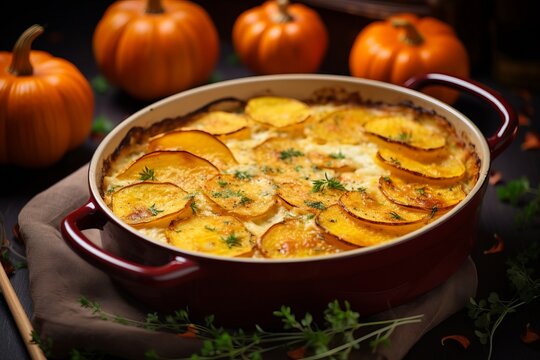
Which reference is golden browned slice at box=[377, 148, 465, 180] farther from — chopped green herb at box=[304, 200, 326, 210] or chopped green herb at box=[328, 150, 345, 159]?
chopped green herb at box=[304, 200, 326, 210]

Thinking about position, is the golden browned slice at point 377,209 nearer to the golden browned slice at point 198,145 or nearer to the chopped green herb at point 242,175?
the chopped green herb at point 242,175

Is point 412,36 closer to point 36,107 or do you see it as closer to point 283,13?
point 283,13

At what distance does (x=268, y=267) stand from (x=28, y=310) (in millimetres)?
1139

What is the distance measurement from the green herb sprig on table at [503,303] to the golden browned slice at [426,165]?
17.0 inches

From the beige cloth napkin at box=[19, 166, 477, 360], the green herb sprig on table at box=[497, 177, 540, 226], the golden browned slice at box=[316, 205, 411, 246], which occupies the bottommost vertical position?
the green herb sprig on table at box=[497, 177, 540, 226]

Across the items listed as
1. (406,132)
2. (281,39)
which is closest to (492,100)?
(406,132)

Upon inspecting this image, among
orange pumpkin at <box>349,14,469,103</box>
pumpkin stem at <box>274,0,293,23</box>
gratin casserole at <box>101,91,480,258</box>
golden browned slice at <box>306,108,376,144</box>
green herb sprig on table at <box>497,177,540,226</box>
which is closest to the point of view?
gratin casserole at <box>101,91,480,258</box>

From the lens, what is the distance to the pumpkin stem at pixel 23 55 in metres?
3.48

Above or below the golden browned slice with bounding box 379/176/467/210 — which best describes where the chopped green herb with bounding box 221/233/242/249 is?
above

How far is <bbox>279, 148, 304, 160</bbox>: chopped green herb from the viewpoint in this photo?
3.07 m

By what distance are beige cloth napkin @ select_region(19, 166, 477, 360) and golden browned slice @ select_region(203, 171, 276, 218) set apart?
50 cm

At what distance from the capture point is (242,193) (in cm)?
278

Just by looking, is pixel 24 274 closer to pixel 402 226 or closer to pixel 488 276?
pixel 402 226

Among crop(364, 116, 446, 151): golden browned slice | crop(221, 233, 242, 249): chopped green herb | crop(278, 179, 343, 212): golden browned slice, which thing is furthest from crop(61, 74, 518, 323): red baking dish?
crop(278, 179, 343, 212): golden browned slice
